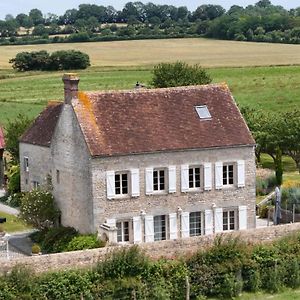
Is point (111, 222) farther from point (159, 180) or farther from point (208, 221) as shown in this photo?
point (208, 221)

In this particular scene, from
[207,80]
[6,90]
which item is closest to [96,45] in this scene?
[6,90]

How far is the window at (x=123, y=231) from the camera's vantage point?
141ft

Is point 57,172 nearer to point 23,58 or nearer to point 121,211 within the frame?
point 121,211

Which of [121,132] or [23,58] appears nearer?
[121,132]

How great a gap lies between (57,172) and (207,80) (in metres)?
33.9

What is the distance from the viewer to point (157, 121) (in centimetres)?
4469

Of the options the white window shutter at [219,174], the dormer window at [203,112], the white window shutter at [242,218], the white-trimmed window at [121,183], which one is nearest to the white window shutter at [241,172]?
the white window shutter at [219,174]

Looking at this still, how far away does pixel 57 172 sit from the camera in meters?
45.5

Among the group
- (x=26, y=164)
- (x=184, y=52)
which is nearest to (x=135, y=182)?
(x=26, y=164)

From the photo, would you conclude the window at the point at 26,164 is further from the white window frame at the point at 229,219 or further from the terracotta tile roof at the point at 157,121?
the white window frame at the point at 229,219

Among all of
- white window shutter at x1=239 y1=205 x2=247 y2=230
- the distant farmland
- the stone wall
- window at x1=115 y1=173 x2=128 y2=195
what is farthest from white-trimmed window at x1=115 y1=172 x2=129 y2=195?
the distant farmland

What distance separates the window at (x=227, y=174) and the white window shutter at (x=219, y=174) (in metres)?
0.37

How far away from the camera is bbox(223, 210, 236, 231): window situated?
45219 mm

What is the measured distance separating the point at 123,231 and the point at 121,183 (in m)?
2.14
